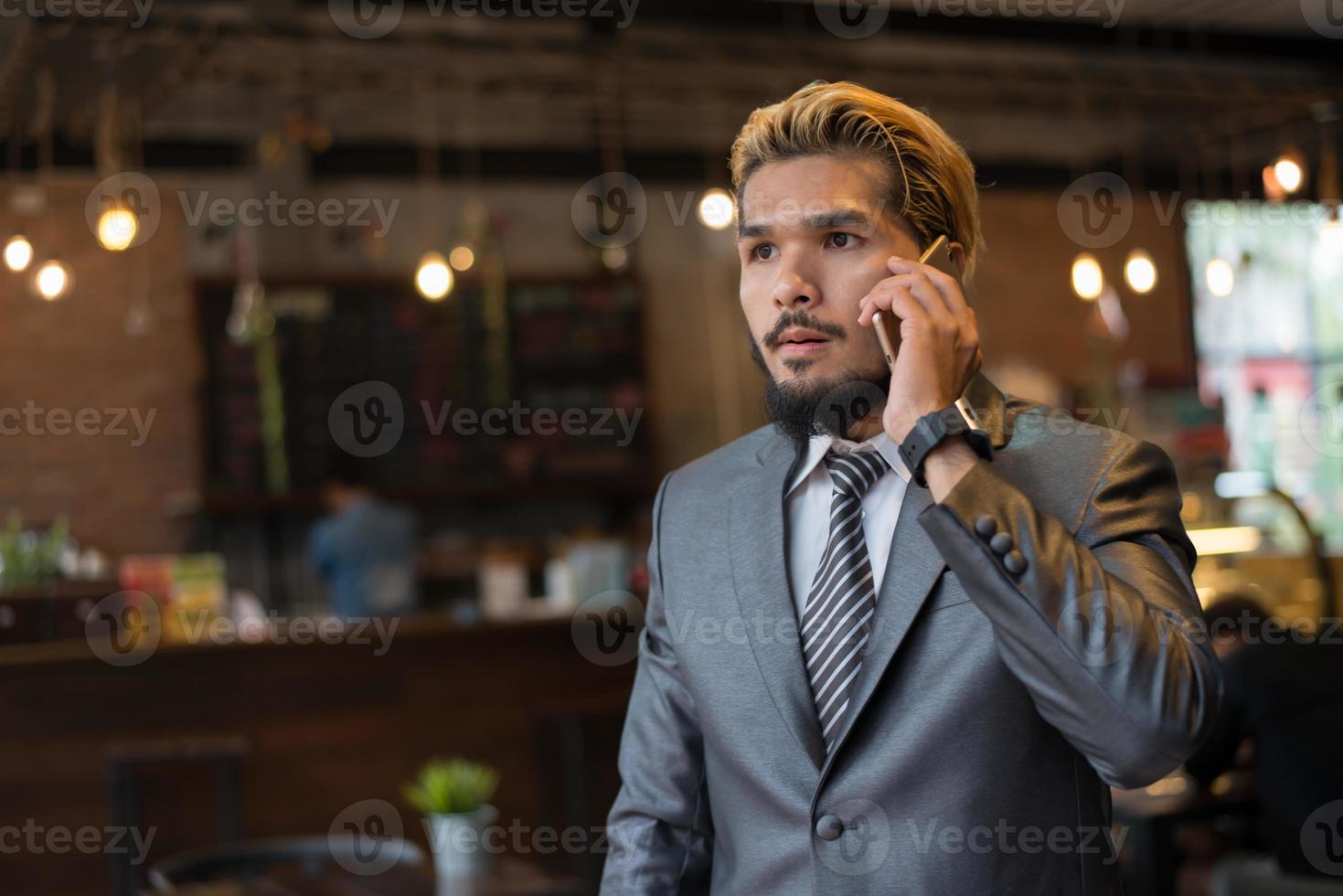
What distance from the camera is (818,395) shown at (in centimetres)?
149

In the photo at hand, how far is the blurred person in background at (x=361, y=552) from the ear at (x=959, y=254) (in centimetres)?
577

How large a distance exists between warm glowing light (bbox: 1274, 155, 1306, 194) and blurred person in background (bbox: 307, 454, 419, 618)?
170 inches

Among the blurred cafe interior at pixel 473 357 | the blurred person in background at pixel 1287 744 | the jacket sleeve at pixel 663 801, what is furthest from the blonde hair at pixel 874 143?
the blurred cafe interior at pixel 473 357

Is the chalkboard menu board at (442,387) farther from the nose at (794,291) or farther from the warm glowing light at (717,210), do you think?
the nose at (794,291)

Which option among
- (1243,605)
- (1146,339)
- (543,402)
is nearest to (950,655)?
(1243,605)

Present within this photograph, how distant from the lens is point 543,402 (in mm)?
8352

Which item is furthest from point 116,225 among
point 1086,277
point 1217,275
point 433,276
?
point 1217,275

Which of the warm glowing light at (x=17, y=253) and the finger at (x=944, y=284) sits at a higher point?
the warm glowing light at (x=17, y=253)

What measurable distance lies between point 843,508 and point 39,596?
4469mm

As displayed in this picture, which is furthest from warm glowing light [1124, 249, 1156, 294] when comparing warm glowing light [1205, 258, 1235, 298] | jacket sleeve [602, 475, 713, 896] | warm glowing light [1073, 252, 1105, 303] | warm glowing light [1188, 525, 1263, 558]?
jacket sleeve [602, 475, 713, 896]

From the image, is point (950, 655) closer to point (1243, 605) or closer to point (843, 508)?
point (843, 508)

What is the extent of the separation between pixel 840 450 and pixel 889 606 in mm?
233

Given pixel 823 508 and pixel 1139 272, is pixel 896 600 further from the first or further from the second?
pixel 1139 272

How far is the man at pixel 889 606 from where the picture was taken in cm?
125
